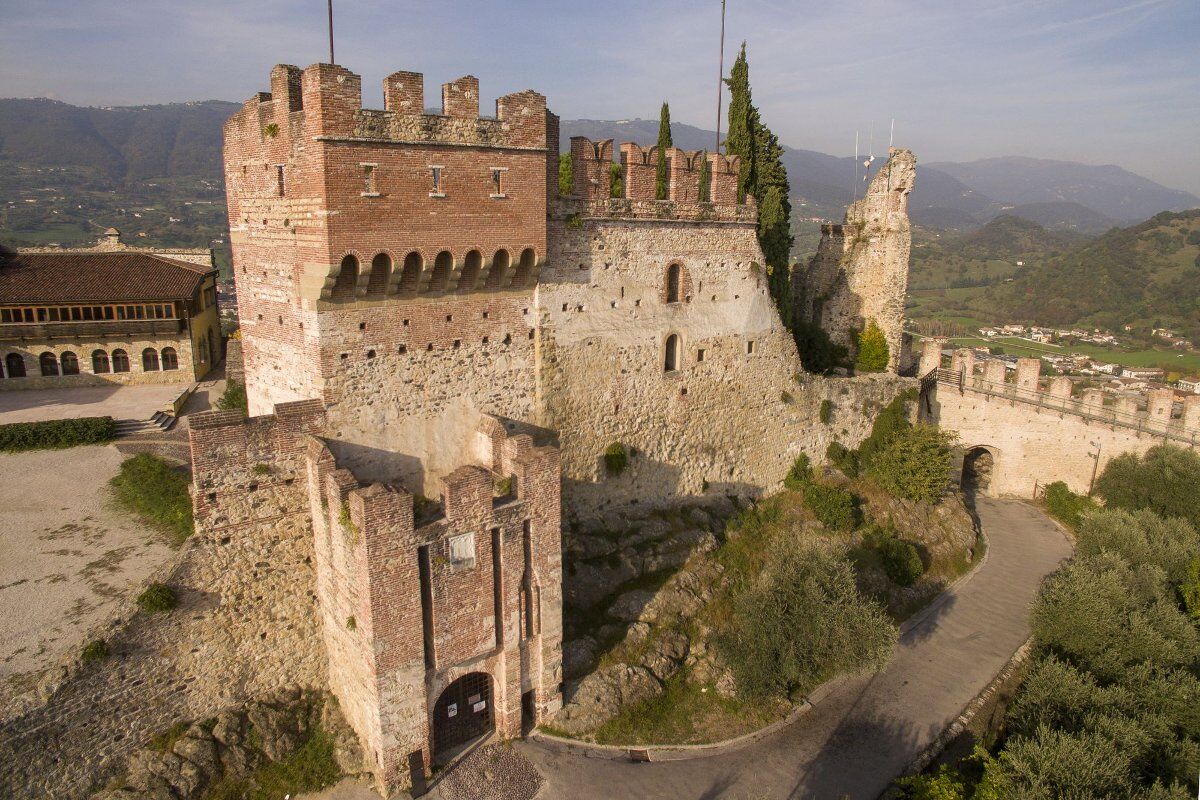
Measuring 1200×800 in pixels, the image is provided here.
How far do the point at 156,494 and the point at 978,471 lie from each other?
3153cm

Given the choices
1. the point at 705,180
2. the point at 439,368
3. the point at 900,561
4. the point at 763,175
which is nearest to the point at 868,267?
the point at 763,175

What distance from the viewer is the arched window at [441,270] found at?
16562mm

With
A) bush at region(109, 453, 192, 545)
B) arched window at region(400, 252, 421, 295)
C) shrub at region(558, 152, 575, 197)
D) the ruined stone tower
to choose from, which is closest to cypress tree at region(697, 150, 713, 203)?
shrub at region(558, 152, 575, 197)

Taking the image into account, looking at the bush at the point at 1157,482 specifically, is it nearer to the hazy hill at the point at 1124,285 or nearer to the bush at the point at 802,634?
the bush at the point at 802,634

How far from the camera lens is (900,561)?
76.1 ft

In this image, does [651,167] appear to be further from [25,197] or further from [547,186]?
[25,197]

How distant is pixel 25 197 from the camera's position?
5689 inches

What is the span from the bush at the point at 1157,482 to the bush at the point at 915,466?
5.84 m

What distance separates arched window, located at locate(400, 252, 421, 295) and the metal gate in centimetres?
852

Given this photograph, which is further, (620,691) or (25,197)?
(25,197)

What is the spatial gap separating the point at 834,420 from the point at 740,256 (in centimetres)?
767

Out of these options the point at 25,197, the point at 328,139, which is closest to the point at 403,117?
the point at 328,139

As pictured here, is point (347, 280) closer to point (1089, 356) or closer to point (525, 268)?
point (525, 268)

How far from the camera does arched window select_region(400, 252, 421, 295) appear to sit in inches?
633
